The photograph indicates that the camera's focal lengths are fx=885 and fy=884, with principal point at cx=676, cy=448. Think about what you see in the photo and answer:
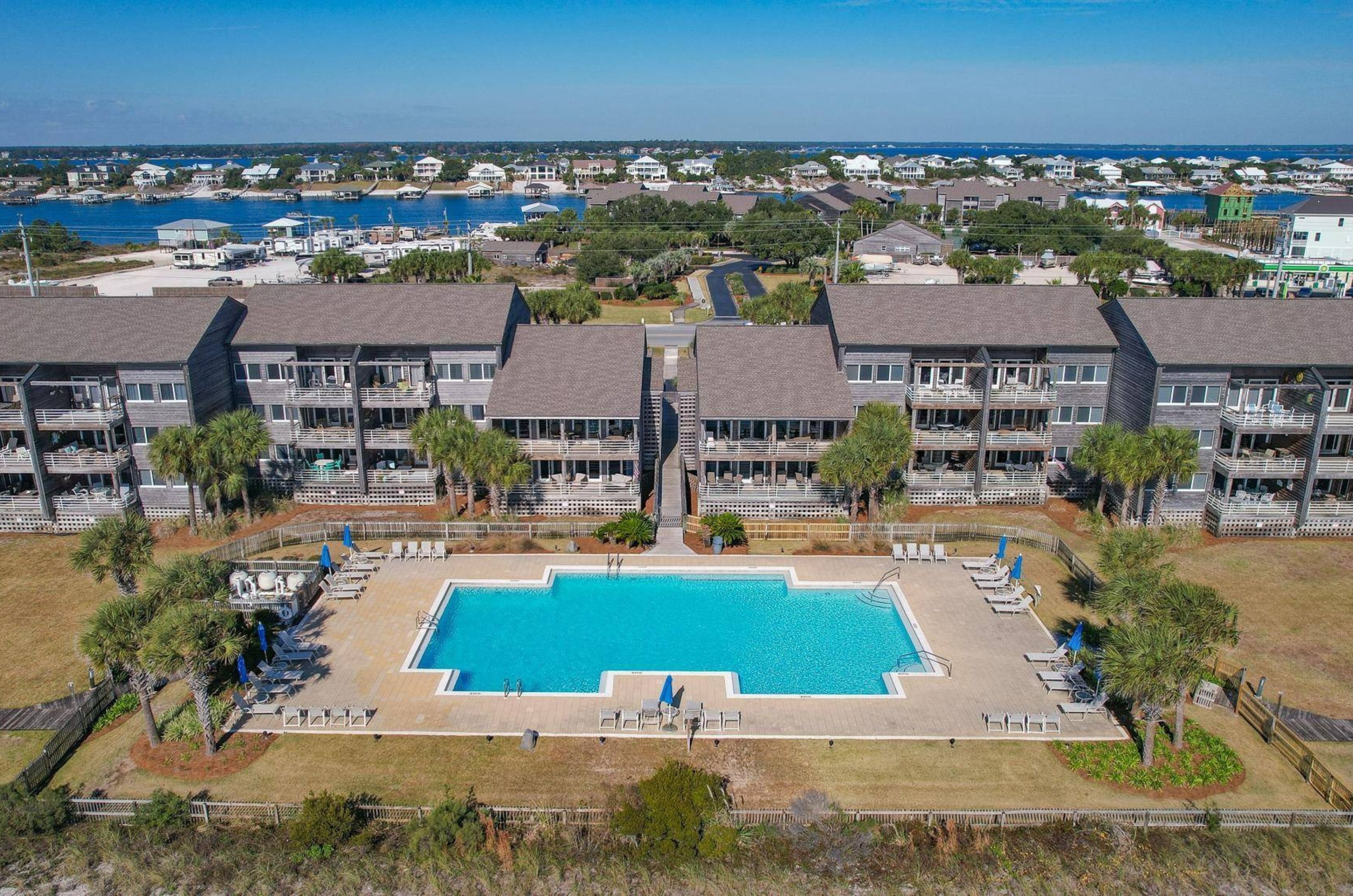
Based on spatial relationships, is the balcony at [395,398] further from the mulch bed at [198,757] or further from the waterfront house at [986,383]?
the waterfront house at [986,383]

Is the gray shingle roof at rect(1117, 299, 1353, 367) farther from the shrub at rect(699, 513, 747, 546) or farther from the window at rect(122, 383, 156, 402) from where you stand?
the window at rect(122, 383, 156, 402)

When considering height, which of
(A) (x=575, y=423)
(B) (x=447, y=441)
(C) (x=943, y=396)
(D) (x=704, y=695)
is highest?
(C) (x=943, y=396)

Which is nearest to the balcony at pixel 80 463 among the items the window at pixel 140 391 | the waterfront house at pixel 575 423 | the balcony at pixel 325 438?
the window at pixel 140 391

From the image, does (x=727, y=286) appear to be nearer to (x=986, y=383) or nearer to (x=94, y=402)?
(x=986, y=383)

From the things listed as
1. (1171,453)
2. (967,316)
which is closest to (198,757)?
(967,316)

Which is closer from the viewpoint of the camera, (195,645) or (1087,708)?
(195,645)

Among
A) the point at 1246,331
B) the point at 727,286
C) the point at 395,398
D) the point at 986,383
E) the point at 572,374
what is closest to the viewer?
the point at 1246,331
